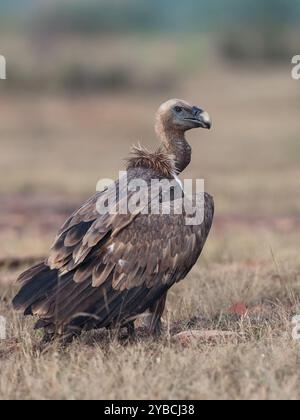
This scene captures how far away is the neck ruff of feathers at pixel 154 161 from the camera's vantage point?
6.86 metres

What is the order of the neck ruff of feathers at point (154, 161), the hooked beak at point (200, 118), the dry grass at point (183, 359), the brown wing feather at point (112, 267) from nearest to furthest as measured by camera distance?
the dry grass at point (183, 359), the brown wing feather at point (112, 267), the neck ruff of feathers at point (154, 161), the hooked beak at point (200, 118)

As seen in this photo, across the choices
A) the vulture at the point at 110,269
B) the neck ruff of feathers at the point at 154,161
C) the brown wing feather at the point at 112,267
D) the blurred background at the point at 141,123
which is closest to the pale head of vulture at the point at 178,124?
the neck ruff of feathers at the point at 154,161

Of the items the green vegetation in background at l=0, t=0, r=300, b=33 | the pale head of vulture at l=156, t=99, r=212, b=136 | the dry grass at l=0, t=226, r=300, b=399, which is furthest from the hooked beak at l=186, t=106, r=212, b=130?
the green vegetation in background at l=0, t=0, r=300, b=33

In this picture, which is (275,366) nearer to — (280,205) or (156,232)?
(156,232)

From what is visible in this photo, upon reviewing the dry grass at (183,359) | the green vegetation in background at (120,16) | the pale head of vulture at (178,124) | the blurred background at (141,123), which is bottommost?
the dry grass at (183,359)

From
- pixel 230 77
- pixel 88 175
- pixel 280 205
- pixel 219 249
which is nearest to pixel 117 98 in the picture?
pixel 230 77

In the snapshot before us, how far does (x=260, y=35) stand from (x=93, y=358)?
4136cm

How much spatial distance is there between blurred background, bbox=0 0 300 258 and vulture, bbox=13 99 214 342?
396 cm

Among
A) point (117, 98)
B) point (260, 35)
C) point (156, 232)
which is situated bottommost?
point (156, 232)

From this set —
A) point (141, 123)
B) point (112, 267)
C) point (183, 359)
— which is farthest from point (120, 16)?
point (183, 359)

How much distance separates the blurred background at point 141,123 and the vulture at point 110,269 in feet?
13.0

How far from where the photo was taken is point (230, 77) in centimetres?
3216

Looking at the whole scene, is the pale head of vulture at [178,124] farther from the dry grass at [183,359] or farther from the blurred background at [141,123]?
the blurred background at [141,123]

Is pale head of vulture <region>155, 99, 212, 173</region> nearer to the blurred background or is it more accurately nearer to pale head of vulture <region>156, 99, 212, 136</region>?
pale head of vulture <region>156, 99, 212, 136</region>
